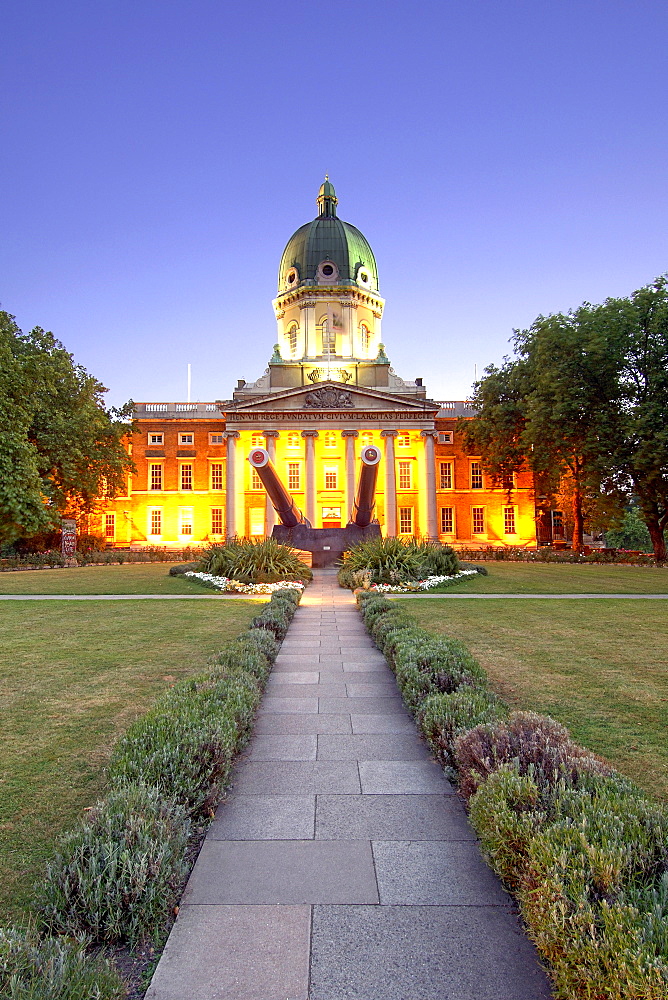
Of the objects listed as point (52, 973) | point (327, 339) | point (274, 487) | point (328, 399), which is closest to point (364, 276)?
point (327, 339)

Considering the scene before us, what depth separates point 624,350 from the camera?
31.6 meters

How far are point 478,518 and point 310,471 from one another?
56.5 ft

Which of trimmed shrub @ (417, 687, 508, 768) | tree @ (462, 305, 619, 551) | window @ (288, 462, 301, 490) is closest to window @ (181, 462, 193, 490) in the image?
window @ (288, 462, 301, 490)

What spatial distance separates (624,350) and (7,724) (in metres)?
32.8

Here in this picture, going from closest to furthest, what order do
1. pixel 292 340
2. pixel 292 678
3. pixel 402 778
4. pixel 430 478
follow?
pixel 402 778
pixel 292 678
pixel 430 478
pixel 292 340

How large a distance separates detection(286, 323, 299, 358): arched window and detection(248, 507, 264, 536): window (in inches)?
616

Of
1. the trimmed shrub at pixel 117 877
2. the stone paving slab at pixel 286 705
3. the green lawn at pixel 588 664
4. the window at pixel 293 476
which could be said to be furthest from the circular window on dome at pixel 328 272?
the trimmed shrub at pixel 117 877

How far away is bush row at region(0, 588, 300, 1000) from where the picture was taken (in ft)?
8.92

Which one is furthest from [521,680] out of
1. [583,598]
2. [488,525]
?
[488,525]

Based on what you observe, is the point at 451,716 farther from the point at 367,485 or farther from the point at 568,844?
the point at 367,485

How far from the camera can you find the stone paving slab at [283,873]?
10.2 ft

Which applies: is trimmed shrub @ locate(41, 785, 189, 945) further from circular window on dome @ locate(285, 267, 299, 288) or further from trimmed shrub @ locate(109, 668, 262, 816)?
circular window on dome @ locate(285, 267, 299, 288)

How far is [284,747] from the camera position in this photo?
538 cm

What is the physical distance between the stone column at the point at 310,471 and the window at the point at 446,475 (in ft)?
45.5
